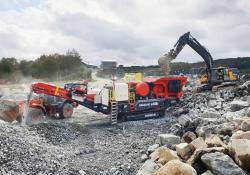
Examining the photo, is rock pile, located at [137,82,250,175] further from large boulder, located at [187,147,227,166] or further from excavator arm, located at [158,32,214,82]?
excavator arm, located at [158,32,214,82]

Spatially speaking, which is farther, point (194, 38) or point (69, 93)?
point (194, 38)

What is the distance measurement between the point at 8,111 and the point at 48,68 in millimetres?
39722

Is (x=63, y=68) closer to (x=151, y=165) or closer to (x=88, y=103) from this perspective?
(x=88, y=103)

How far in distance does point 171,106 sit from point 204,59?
6.65 meters

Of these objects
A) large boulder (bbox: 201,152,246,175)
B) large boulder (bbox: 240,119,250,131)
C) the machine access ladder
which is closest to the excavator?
the machine access ladder

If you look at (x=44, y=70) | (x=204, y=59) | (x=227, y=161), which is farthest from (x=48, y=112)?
(x=44, y=70)

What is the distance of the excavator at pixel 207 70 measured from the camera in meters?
24.3

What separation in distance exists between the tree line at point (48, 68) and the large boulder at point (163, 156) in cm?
3774

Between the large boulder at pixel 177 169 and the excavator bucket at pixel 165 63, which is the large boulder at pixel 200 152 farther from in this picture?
the excavator bucket at pixel 165 63

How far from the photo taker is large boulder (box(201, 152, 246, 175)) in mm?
8367

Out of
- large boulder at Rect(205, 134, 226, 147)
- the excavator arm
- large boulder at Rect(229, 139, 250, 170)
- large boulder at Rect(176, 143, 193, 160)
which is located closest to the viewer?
large boulder at Rect(229, 139, 250, 170)

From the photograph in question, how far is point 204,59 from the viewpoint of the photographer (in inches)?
1048

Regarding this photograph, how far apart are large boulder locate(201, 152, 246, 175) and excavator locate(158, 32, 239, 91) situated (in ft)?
49.0

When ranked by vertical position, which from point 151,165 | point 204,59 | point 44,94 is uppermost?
point 204,59
